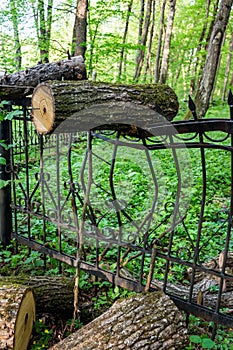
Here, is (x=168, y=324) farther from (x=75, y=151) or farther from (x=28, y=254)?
(x=75, y=151)

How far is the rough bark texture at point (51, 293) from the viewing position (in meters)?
2.43

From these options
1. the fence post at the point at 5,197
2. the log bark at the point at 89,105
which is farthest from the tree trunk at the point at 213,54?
the log bark at the point at 89,105

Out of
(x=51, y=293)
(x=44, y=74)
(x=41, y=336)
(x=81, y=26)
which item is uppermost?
(x=81, y=26)

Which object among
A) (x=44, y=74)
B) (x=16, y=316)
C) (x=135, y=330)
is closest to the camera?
(x=135, y=330)

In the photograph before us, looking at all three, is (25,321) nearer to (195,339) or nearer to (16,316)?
(16,316)

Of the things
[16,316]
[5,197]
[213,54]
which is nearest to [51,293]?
[16,316]

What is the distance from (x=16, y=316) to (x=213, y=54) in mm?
7796

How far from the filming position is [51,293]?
2473mm

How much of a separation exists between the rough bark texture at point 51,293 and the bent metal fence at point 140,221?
226 millimetres

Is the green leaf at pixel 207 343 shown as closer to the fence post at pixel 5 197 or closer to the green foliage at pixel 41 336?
the green foliage at pixel 41 336

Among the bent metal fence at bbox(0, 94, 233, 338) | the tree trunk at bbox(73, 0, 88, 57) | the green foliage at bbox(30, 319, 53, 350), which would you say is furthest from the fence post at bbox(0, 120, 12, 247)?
the tree trunk at bbox(73, 0, 88, 57)

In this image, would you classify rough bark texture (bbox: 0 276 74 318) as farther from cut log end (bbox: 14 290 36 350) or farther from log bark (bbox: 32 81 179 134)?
log bark (bbox: 32 81 179 134)

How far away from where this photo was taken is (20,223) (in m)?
3.86

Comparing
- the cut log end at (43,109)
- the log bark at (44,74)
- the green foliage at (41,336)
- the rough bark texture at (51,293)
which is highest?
the log bark at (44,74)
